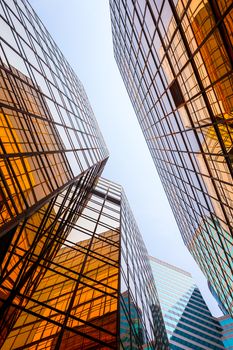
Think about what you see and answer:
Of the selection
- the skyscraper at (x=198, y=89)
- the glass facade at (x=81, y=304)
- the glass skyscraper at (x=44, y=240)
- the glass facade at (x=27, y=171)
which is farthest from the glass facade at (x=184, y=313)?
the glass facade at (x=27, y=171)

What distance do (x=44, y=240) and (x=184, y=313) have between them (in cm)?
9847

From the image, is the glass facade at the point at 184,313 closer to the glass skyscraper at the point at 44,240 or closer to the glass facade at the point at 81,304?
the glass facade at the point at 81,304

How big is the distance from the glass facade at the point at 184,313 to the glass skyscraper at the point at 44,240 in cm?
8461

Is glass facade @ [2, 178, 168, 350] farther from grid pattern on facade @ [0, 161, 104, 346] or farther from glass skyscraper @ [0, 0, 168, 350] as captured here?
grid pattern on facade @ [0, 161, 104, 346]

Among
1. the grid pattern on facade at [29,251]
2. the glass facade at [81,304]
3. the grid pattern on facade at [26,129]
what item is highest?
the grid pattern on facade at [26,129]

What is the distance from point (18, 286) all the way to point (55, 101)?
1290cm

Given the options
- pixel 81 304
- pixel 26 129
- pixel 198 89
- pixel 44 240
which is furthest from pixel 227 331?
pixel 26 129

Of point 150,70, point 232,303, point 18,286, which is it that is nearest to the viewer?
point 18,286

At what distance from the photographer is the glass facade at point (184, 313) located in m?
90.8

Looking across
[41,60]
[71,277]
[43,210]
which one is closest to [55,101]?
[41,60]

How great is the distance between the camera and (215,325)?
99500 millimetres

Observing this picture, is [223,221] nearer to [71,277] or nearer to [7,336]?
[71,277]

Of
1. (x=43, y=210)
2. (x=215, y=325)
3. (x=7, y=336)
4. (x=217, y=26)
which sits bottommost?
(x=215, y=325)

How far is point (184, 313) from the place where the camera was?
101438 millimetres
